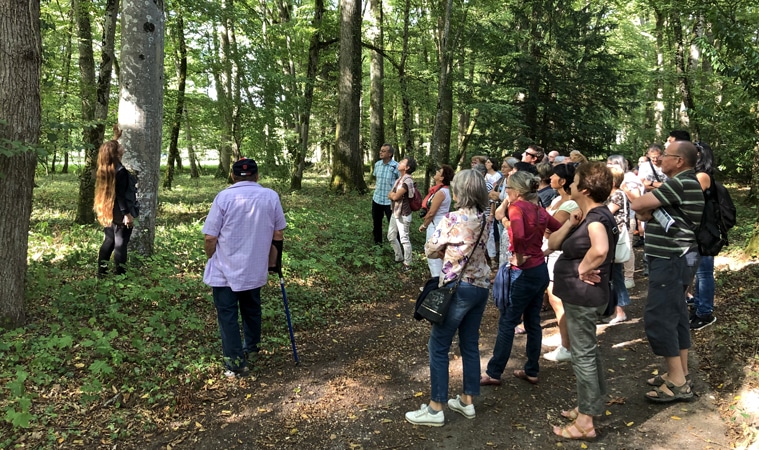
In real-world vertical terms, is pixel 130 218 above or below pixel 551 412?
above

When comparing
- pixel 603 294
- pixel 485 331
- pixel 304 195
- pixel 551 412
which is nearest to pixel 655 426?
pixel 551 412

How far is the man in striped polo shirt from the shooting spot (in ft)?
12.6

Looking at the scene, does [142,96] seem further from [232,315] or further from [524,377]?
[524,377]

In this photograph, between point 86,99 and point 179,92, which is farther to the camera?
point 179,92

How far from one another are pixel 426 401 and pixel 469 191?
2004mm

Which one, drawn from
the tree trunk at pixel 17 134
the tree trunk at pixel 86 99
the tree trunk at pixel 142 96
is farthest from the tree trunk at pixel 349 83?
the tree trunk at pixel 17 134

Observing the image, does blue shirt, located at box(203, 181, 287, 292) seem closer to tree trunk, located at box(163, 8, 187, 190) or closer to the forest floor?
the forest floor

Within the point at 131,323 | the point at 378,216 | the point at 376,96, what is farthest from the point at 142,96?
the point at 376,96

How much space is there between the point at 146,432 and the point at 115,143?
404 centimetres

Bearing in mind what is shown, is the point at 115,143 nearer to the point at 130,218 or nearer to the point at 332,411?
the point at 130,218

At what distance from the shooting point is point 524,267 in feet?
13.6

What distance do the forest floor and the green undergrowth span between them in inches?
14.2

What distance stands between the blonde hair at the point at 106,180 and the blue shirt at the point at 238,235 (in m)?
2.58

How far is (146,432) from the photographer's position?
3.64 m
